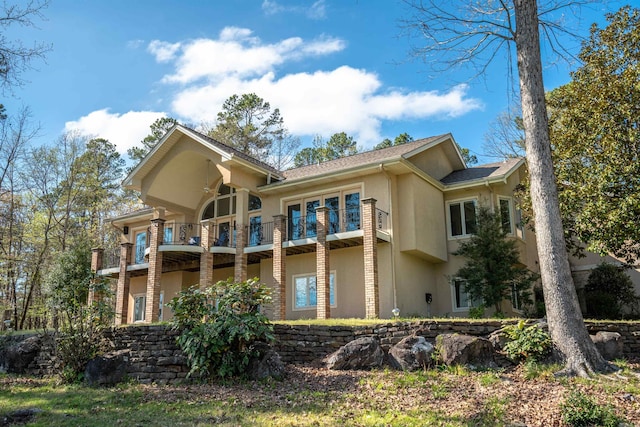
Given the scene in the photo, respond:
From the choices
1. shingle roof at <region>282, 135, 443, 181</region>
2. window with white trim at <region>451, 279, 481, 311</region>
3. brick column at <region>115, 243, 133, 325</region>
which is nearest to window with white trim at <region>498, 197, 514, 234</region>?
window with white trim at <region>451, 279, 481, 311</region>

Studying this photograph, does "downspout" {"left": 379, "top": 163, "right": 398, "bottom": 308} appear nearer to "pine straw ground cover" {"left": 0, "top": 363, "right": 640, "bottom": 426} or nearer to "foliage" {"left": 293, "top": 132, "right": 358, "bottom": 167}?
"pine straw ground cover" {"left": 0, "top": 363, "right": 640, "bottom": 426}

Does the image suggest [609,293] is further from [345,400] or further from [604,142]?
[345,400]

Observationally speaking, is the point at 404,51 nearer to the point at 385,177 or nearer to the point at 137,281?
the point at 385,177

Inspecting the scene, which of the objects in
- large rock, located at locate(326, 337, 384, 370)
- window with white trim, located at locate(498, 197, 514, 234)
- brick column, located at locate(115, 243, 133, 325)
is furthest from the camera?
brick column, located at locate(115, 243, 133, 325)

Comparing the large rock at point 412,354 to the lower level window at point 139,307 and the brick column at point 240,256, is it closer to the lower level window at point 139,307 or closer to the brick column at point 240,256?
the brick column at point 240,256

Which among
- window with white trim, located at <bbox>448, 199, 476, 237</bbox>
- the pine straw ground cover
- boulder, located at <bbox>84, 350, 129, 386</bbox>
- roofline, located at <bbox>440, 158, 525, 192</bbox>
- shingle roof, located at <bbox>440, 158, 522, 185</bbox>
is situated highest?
shingle roof, located at <bbox>440, 158, 522, 185</bbox>

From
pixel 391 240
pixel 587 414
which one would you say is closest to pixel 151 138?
pixel 391 240

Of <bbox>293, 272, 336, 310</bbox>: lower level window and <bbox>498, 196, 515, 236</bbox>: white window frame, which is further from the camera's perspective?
<bbox>498, 196, 515, 236</bbox>: white window frame

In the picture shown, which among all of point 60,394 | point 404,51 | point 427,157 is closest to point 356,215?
point 427,157

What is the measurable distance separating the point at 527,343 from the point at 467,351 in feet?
3.98

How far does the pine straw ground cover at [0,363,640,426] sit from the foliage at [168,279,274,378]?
1.70 feet

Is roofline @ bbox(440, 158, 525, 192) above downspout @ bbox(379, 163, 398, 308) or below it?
above

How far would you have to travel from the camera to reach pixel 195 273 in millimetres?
23172

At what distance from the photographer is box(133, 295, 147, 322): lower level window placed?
24216 millimetres
